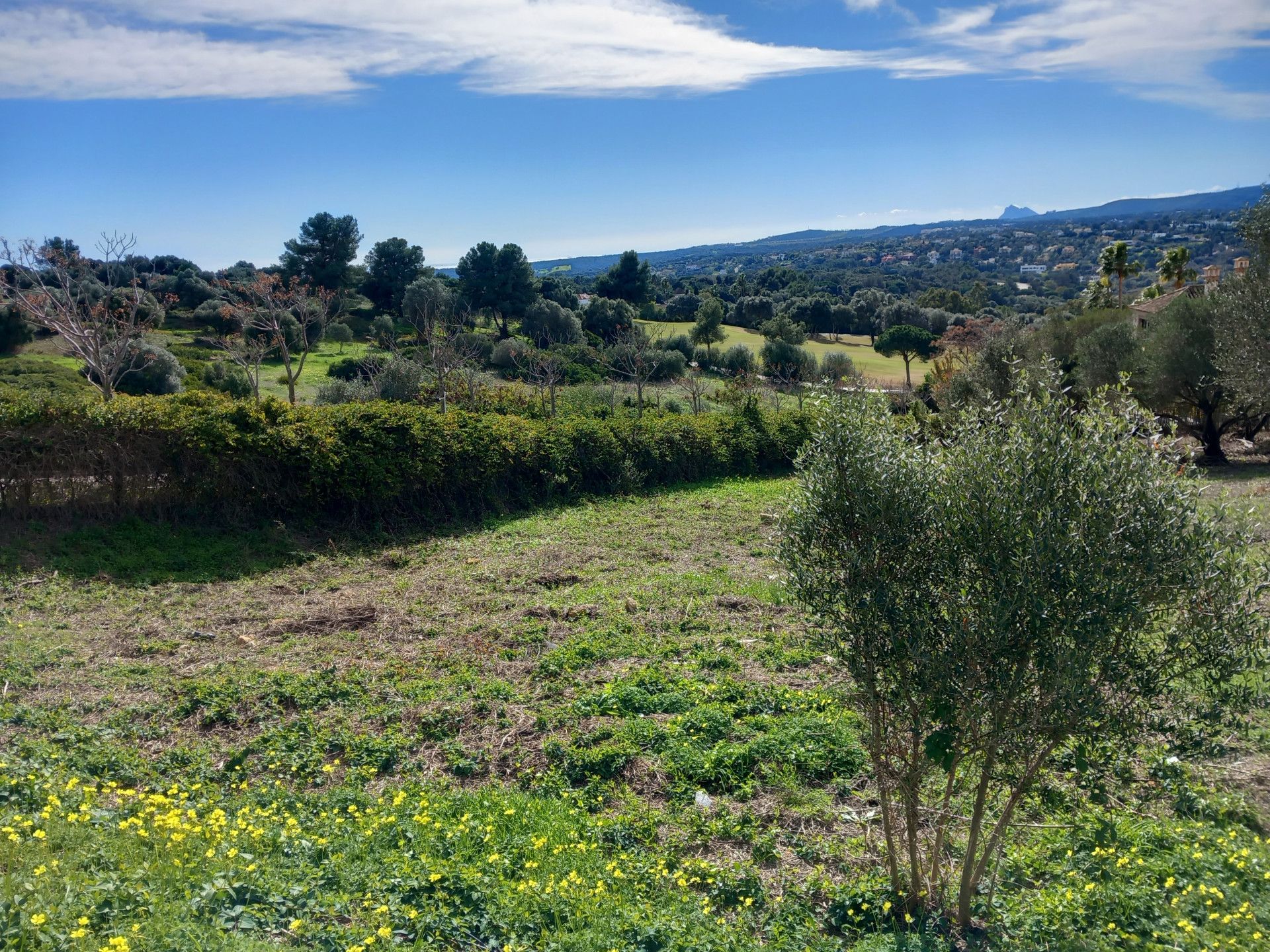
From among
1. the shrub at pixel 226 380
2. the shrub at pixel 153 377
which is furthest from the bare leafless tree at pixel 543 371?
the shrub at pixel 153 377

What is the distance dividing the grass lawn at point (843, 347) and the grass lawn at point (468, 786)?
34141 millimetres

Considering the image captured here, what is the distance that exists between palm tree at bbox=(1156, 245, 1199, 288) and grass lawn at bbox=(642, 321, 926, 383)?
535 inches

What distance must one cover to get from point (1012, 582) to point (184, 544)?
11.2 metres

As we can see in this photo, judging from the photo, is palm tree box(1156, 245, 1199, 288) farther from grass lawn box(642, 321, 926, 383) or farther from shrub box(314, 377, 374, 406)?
shrub box(314, 377, 374, 406)

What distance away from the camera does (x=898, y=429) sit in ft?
14.4

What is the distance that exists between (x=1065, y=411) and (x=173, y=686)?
7.51 meters

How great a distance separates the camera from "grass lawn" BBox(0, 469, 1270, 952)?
13.1ft

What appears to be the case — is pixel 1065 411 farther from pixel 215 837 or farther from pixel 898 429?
pixel 215 837

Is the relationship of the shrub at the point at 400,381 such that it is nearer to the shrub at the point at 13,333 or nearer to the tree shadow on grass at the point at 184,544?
the tree shadow on grass at the point at 184,544

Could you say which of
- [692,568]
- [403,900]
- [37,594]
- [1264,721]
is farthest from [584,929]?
[37,594]

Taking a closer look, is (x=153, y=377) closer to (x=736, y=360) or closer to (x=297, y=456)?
(x=297, y=456)

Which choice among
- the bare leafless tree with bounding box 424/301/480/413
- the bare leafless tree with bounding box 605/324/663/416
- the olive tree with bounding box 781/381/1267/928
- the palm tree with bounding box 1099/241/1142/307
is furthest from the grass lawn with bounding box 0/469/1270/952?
the palm tree with bounding box 1099/241/1142/307

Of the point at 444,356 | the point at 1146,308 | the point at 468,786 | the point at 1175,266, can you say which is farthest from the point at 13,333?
the point at 1175,266

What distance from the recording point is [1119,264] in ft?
139
